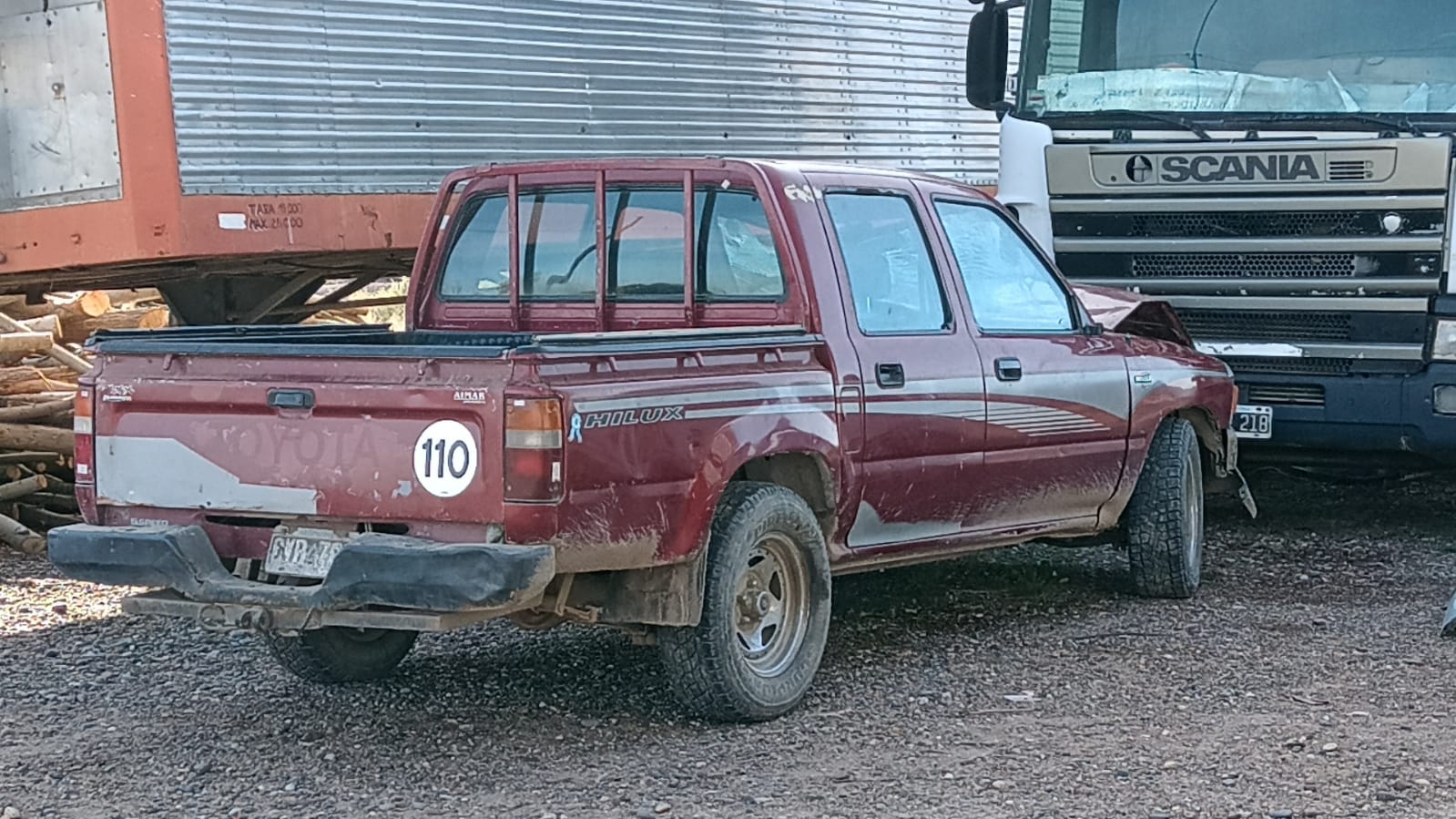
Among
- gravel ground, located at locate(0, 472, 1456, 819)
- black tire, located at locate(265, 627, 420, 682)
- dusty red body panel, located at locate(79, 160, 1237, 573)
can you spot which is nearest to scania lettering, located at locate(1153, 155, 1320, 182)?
dusty red body panel, located at locate(79, 160, 1237, 573)

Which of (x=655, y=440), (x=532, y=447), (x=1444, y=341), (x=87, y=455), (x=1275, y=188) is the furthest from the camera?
(x=1275, y=188)

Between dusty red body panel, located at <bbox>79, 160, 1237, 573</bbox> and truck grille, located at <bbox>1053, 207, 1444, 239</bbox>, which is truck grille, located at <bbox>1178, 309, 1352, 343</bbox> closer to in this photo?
truck grille, located at <bbox>1053, 207, 1444, 239</bbox>

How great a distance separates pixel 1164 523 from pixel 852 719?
7.72ft

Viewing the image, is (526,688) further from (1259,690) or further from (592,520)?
(1259,690)

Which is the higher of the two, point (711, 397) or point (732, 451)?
point (711, 397)

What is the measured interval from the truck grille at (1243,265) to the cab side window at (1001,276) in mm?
1997

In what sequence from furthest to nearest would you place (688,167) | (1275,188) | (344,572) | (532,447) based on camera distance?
1. (1275,188)
2. (688,167)
3. (344,572)
4. (532,447)

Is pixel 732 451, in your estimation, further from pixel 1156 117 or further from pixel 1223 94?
pixel 1223 94

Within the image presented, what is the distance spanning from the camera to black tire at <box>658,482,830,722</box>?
542 cm

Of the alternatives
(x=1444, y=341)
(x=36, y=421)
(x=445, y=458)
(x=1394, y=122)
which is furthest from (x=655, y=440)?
(x=36, y=421)

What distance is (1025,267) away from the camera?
7.07 m

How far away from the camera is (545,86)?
10.3 meters

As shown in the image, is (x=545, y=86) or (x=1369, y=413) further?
(x=545, y=86)

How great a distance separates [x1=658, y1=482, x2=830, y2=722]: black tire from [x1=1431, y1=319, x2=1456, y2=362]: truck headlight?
4029mm
